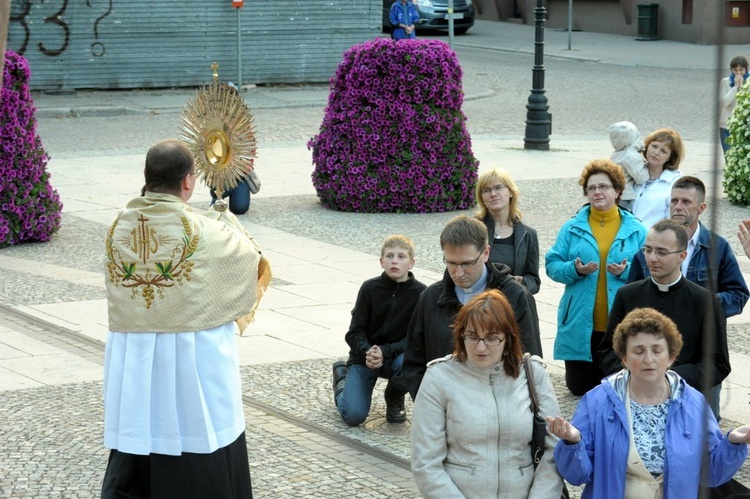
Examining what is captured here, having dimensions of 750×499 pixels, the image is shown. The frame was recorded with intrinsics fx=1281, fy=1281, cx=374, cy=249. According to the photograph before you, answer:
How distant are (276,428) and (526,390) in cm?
268

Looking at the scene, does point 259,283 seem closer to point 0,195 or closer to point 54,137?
point 0,195

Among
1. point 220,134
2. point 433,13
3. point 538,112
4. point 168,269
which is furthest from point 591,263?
point 433,13

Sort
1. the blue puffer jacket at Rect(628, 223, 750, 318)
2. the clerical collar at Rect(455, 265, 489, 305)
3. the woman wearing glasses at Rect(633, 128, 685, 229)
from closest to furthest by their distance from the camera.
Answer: the clerical collar at Rect(455, 265, 489, 305)
the blue puffer jacket at Rect(628, 223, 750, 318)
the woman wearing glasses at Rect(633, 128, 685, 229)

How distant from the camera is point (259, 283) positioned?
5.55m

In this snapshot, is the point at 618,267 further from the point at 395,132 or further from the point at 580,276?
the point at 395,132

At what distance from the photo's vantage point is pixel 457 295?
5965mm

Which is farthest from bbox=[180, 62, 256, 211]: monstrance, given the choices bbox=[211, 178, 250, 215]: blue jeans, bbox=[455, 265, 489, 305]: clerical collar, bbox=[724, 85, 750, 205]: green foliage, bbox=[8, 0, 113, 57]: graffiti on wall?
bbox=[8, 0, 113, 57]: graffiti on wall

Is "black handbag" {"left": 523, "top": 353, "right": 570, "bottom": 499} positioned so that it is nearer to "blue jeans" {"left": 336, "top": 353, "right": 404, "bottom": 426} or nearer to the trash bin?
"blue jeans" {"left": 336, "top": 353, "right": 404, "bottom": 426}

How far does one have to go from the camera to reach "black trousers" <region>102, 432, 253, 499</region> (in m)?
5.15

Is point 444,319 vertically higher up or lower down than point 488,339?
lower down

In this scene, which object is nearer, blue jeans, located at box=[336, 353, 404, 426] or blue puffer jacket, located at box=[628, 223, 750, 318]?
blue puffer jacket, located at box=[628, 223, 750, 318]

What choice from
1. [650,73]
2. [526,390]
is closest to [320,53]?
[650,73]

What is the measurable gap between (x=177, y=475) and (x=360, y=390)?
96.0 inches

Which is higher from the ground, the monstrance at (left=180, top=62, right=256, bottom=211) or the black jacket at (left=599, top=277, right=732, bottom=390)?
the monstrance at (left=180, top=62, right=256, bottom=211)
